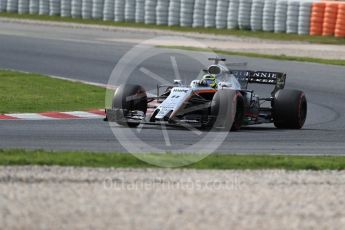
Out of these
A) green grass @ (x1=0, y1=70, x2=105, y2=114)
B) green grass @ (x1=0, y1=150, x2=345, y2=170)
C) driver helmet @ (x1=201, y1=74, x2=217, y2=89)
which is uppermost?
green grass @ (x1=0, y1=150, x2=345, y2=170)

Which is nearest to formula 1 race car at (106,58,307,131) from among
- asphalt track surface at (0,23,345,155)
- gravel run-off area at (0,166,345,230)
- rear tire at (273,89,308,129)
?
rear tire at (273,89,308,129)

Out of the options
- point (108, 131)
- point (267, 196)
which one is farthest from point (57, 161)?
point (108, 131)

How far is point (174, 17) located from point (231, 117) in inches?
931

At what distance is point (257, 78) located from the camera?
16.7m

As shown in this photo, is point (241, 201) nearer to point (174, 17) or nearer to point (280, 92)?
point (280, 92)

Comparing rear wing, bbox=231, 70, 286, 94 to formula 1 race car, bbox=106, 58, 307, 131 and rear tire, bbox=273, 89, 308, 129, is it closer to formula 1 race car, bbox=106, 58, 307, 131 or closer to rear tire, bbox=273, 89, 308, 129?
formula 1 race car, bbox=106, 58, 307, 131


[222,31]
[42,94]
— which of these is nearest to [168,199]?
[42,94]

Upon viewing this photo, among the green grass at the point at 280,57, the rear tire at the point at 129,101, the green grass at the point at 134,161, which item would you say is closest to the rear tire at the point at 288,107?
the rear tire at the point at 129,101

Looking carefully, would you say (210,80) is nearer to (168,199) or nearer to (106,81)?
(168,199)

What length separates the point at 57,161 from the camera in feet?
36.9

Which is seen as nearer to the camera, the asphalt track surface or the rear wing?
the asphalt track surface

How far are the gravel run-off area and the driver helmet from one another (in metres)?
4.45

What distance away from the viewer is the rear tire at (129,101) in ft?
50.4

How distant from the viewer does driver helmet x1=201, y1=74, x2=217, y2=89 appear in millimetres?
15656
